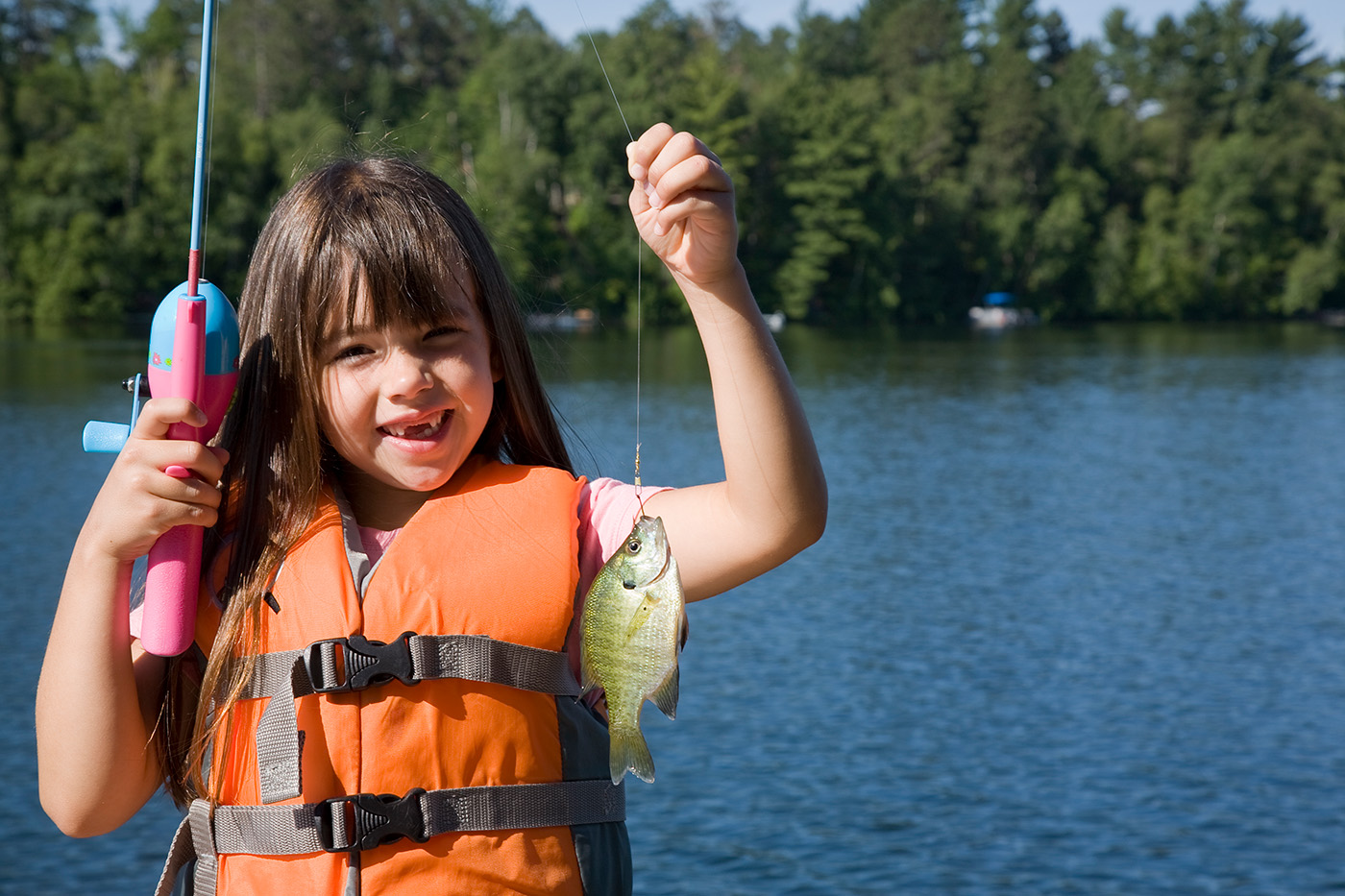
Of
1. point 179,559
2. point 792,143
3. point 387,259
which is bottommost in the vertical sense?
point 179,559

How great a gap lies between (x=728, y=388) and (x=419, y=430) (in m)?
0.52

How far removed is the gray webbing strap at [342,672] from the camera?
2.04 m

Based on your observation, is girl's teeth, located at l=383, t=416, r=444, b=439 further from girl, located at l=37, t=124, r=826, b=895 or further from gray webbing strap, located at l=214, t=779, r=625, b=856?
gray webbing strap, located at l=214, t=779, r=625, b=856

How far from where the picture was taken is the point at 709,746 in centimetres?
1079

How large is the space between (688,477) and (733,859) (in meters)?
12.2

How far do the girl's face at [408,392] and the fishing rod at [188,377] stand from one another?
17 cm

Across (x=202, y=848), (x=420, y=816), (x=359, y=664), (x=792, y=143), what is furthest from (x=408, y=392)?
(x=792, y=143)

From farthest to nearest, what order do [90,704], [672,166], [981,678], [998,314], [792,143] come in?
[998,314]
[792,143]
[981,678]
[90,704]
[672,166]

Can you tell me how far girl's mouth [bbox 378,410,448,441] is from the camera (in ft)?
6.85

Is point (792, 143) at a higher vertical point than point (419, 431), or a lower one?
higher

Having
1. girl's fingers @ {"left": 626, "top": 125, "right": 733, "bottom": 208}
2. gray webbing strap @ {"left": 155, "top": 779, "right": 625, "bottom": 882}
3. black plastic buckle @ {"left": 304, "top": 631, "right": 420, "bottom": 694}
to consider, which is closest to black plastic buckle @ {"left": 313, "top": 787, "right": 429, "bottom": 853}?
→ gray webbing strap @ {"left": 155, "top": 779, "right": 625, "bottom": 882}

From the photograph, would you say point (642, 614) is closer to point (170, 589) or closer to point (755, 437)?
point (755, 437)

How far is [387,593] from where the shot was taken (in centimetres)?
217

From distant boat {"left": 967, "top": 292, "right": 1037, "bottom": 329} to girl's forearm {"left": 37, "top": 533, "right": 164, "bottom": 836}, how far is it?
215 feet
